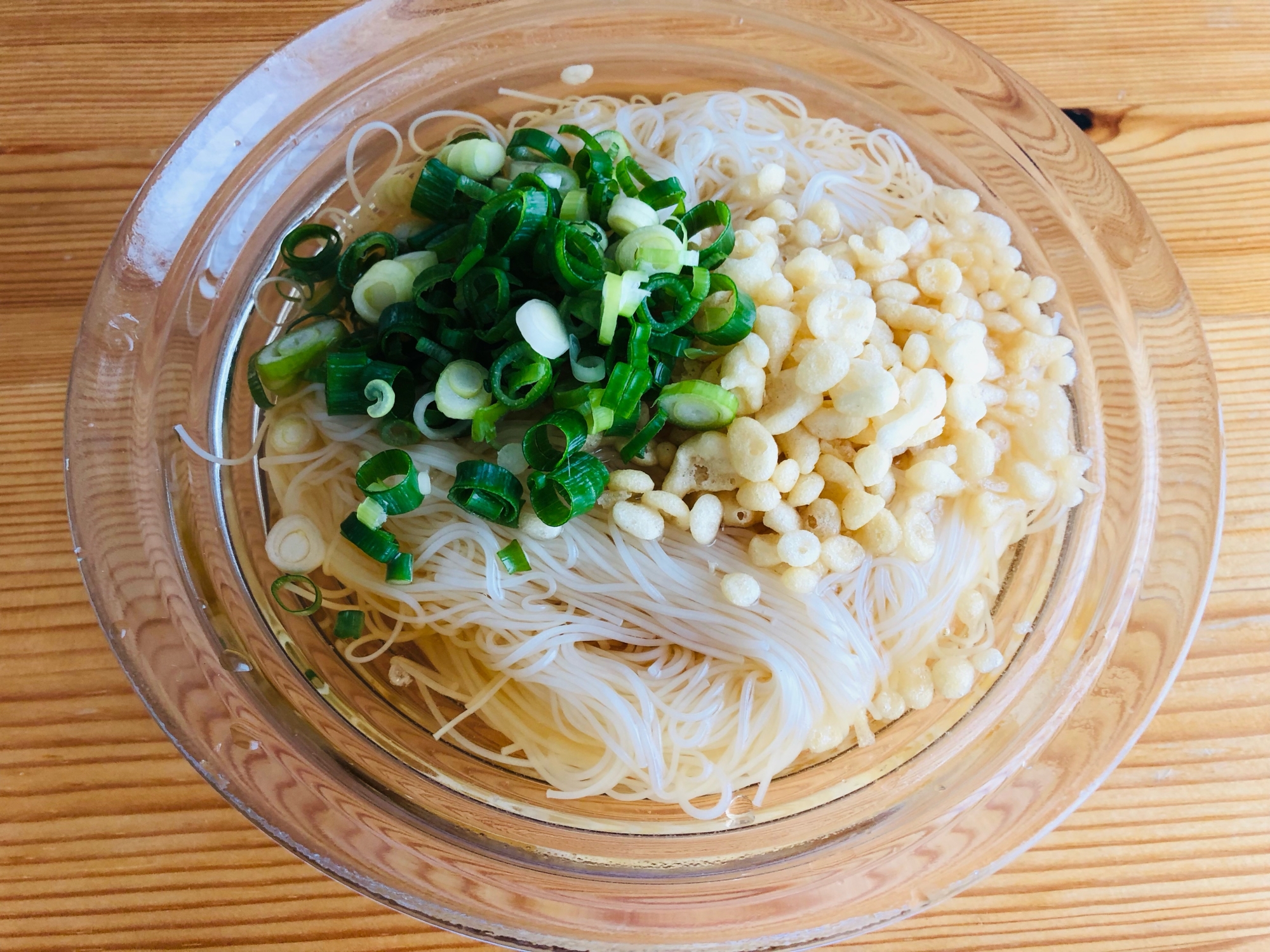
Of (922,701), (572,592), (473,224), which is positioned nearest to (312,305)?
(473,224)

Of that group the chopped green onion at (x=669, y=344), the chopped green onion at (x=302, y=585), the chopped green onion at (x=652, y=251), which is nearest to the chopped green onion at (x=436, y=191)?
the chopped green onion at (x=652, y=251)

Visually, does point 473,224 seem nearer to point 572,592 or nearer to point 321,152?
point 321,152

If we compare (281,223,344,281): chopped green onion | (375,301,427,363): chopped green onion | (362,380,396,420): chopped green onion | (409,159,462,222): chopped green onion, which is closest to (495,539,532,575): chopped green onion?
(362,380,396,420): chopped green onion

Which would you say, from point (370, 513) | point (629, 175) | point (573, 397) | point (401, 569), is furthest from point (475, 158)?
point (401, 569)

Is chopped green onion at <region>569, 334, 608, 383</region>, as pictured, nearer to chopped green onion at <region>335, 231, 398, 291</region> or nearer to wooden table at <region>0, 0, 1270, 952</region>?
chopped green onion at <region>335, 231, 398, 291</region>

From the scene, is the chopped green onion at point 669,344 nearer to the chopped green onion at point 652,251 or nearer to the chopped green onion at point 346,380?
the chopped green onion at point 652,251

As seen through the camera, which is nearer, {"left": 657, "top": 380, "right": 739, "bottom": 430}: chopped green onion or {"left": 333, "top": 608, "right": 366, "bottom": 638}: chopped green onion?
{"left": 657, "top": 380, "right": 739, "bottom": 430}: chopped green onion

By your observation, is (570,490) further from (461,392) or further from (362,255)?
(362,255)
